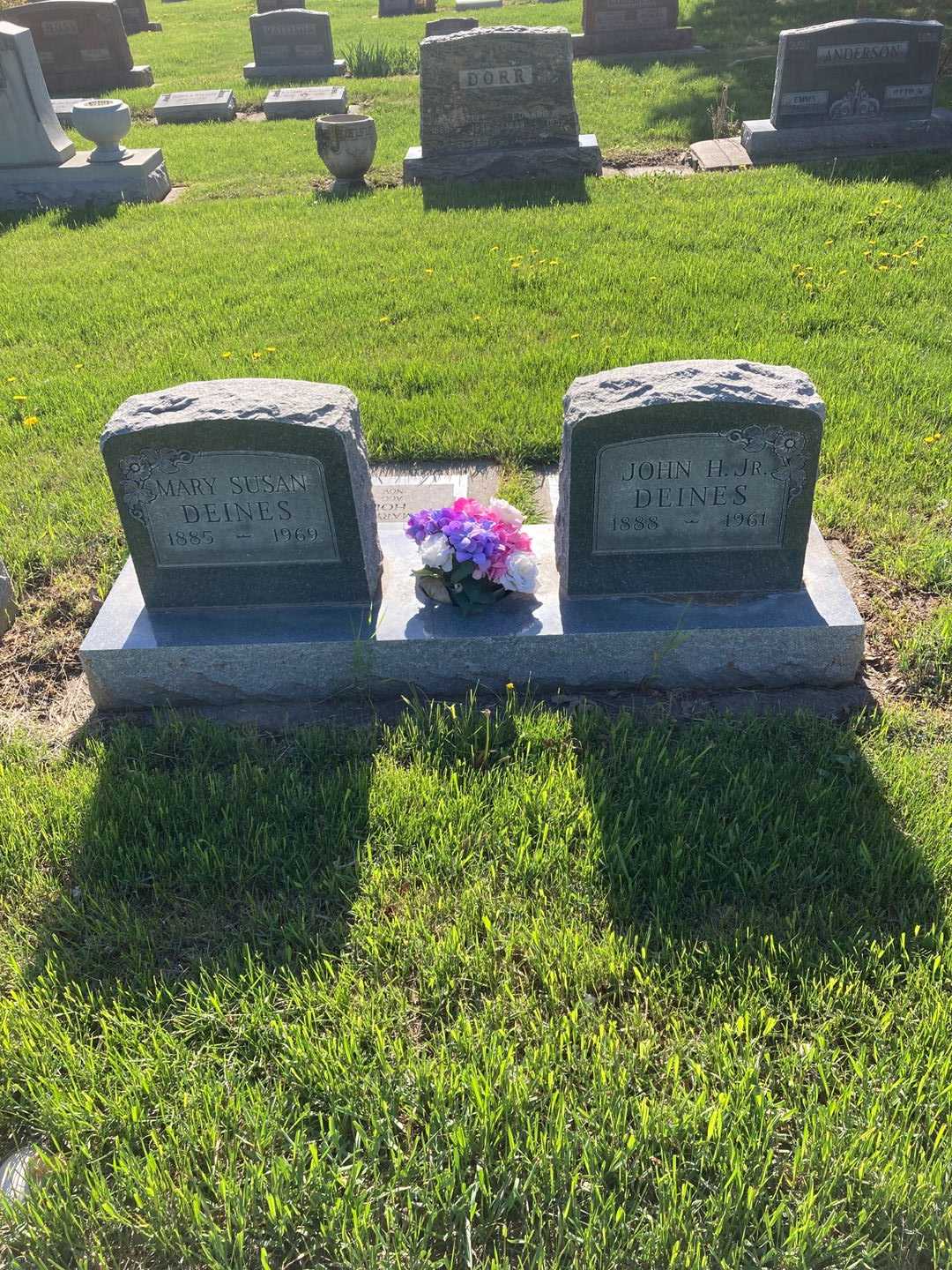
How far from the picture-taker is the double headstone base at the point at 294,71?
1661 centimetres

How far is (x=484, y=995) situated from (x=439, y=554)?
1.69 metres

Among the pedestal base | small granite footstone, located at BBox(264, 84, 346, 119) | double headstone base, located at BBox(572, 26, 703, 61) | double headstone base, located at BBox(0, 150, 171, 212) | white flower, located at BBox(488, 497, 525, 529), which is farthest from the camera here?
double headstone base, located at BBox(572, 26, 703, 61)

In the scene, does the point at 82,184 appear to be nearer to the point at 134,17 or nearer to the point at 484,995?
the point at 484,995

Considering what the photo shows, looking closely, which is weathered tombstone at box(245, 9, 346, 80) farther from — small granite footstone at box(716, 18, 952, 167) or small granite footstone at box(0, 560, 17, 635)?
small granite footstone at box(0, 560, 17, 635)

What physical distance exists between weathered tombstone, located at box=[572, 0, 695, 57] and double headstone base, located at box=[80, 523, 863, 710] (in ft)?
49.7

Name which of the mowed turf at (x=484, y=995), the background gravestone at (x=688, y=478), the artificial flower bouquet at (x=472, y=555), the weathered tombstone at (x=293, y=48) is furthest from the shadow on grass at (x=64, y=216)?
the background gravestone at (x=688, y=478)

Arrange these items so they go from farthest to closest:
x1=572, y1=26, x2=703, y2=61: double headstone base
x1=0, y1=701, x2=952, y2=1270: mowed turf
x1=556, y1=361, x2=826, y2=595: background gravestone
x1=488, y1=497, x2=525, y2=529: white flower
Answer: x1=572, y1=26, x2=703, y2=61: double headstone base < x1=488, y1=497, x2=525, y2=529: white flower < x1=556, y1=361, x2=826, y2=595: background gravestone < x1=0, y1=701, x2=952, y2=1270: mowed turf

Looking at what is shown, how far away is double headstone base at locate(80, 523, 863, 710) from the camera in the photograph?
3.71 m

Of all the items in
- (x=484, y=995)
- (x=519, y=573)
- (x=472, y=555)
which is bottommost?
(x=484, y=995)

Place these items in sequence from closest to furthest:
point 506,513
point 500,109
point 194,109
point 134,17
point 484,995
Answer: point 484,995 → point 506,513 → point 500,109 → point 194,109 → point 134,17

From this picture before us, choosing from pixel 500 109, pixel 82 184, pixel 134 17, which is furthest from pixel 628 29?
pixel 134 17

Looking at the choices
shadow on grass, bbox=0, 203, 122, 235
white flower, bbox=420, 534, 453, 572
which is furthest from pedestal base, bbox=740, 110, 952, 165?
white flower, bbox=420, 534, 453, 572

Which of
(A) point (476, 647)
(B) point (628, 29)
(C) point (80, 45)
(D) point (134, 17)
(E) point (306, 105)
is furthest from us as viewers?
(D) point (134, 17)

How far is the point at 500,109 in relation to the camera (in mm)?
10219
